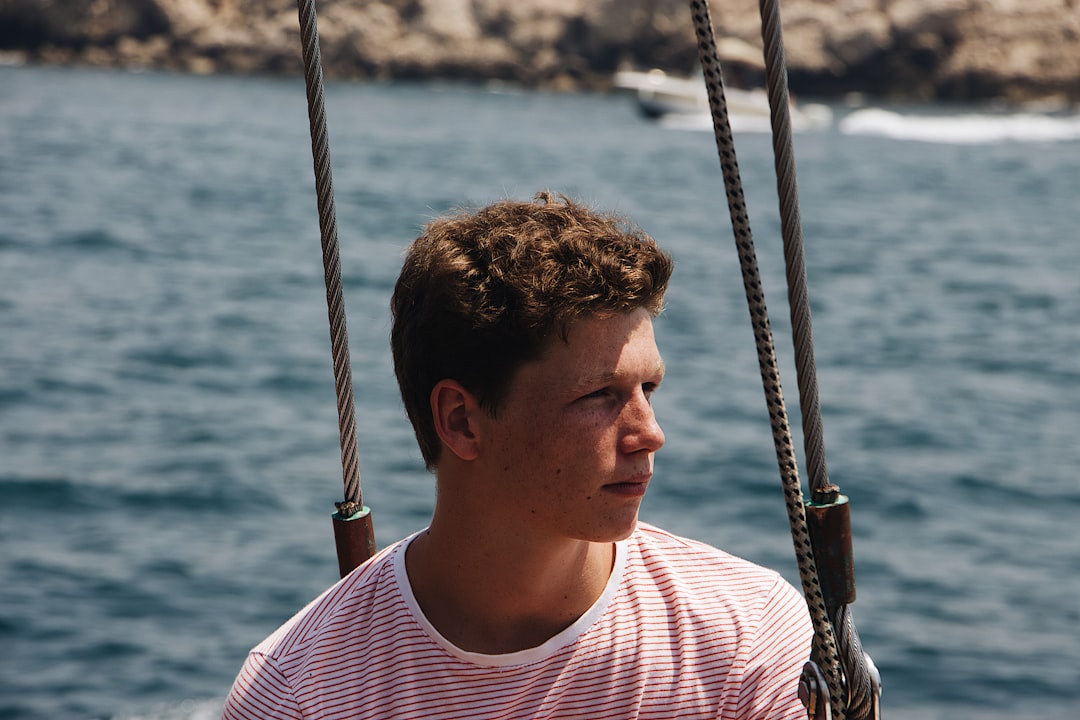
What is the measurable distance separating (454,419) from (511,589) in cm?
20

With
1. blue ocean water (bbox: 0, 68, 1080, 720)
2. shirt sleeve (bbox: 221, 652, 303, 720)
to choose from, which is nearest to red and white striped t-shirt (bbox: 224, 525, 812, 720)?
shirt sleeve (bbox: 221, 652, 303, 720)

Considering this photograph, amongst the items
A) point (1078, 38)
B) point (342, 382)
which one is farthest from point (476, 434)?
point (1078, 38)

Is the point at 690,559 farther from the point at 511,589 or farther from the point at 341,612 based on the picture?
the point at 341,612

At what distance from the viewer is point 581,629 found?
1.55 meters

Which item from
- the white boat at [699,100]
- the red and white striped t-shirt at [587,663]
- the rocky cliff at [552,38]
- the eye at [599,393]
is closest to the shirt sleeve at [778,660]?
the red and white striped t-shirt at [587,663]

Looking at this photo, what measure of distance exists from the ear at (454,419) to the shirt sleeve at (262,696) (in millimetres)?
324

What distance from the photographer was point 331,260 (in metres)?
1.80

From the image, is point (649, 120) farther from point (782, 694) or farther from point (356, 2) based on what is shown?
point (782, 694)

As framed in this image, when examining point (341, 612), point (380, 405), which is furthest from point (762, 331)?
point (380, 405)

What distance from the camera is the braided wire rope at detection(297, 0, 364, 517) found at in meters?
1.79

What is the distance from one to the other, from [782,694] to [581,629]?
0.75ft

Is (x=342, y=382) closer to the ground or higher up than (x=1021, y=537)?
higher up

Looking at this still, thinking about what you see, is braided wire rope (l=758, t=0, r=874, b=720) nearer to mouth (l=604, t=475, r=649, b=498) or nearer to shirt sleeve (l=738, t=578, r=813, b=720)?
shirt sleeve (l=738, t=578, r=813, b=720)

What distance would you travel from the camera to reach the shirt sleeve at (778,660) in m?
1.51
